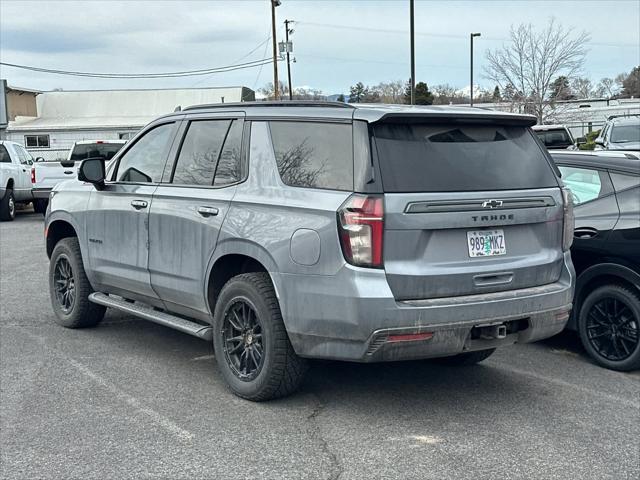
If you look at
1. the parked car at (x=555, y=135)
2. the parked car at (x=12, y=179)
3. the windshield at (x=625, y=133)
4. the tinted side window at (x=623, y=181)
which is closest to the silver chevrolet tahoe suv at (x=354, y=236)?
the tinted side window at (x=623, y=181)

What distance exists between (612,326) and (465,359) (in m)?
1.24

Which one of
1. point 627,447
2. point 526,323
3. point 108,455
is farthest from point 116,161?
point 627,447

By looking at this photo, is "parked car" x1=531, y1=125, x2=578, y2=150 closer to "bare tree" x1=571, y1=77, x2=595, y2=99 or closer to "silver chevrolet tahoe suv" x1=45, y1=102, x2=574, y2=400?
"silver chevrolet tahoe suv" x1=45, y1=102, x2=574, y2=400

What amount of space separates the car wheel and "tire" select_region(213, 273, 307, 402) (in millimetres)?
2626

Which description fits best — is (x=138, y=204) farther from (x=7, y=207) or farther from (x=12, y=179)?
(x=12, y=179)

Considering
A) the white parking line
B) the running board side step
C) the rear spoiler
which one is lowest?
the white parking line

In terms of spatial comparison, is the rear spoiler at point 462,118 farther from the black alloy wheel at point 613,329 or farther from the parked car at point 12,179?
the parked car at point 12,179

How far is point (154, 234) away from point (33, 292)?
3.92 meters

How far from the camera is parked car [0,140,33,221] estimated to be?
763 inches

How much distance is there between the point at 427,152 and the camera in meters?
4.74

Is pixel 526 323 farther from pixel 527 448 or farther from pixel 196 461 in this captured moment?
pixel 196 461

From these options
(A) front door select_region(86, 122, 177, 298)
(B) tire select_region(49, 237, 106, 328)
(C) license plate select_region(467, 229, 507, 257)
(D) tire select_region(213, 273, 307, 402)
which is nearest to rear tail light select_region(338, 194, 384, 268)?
(C) license plate select_region(467, 229, 507, 257)

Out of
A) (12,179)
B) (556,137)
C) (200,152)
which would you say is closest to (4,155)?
(12,179)

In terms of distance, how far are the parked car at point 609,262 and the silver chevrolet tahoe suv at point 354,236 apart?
1052mm
